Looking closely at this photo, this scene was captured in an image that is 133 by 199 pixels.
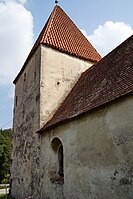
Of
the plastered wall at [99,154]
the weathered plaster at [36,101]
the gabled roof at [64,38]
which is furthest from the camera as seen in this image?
the gabled roof at [64,38]

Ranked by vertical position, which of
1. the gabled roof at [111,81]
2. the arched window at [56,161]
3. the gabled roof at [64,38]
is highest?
the gabled roof at [64,38]

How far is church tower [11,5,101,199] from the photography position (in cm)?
1095

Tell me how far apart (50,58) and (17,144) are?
6.07 meters

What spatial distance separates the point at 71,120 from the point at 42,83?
156 inches

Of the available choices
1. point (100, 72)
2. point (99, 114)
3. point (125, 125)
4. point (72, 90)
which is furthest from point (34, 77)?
point (125, 125)

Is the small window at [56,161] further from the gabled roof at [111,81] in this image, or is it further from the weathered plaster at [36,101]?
the weathered plaster at [36,101]

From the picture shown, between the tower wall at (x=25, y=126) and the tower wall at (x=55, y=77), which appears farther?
the tower wall at (x=25, y=126)

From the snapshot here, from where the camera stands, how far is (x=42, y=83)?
449 inches

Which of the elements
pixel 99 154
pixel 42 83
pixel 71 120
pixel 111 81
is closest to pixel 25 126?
pixel 42 83

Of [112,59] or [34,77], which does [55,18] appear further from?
[112,59]

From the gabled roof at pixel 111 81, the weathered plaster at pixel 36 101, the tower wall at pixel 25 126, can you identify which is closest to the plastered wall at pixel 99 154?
the gabled roof at pixel 111 81

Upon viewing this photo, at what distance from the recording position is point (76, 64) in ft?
42.1

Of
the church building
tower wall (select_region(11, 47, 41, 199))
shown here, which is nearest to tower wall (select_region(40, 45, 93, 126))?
the church building

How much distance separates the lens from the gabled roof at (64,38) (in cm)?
1261
